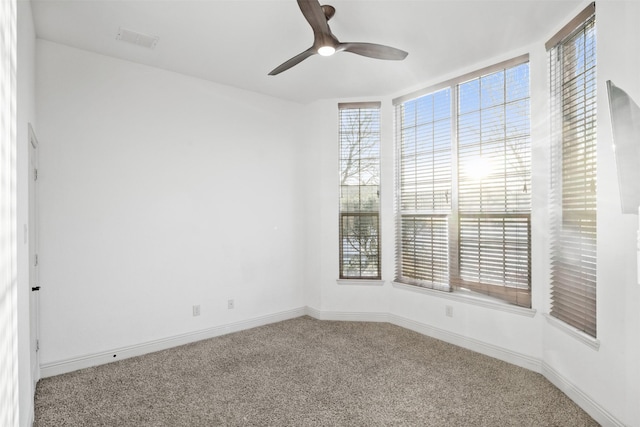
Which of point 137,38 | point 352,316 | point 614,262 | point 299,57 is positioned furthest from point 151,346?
point 614,262

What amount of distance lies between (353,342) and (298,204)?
1.87 metres

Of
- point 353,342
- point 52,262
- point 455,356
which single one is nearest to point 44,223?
point 52,262

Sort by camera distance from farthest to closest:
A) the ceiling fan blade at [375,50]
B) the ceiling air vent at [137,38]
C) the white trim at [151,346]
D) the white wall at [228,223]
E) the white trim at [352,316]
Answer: the white trim at [352,316]
the white trim at [151,346]
the ceiling air vent at [137,38]
the ceiling fan blade at [375,50]
the white wall at [228,223]

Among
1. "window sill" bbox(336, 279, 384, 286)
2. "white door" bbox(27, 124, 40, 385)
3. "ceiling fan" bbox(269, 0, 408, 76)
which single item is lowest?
"window sill" bbox(336, 279, 384, 286)

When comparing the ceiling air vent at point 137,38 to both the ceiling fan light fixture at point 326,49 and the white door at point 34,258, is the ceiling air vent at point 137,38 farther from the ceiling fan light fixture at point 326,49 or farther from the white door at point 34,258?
the ceiling fan light fixture at point 326,49

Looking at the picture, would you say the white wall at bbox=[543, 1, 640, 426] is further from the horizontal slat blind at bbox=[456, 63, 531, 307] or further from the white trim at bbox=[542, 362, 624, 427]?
the horizontal slat blind at bbox=[456, 63, 531, 307]

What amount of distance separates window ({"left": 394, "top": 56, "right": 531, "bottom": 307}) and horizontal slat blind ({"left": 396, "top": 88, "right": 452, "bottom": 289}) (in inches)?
0.4

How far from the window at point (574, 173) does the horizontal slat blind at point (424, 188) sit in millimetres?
1076

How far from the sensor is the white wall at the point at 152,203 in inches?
119

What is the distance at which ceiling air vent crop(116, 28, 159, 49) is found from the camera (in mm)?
2842

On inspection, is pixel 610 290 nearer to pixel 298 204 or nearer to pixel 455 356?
pixel 455 356

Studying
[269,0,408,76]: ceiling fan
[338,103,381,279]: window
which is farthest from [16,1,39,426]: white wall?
[338,103,381,279]: window

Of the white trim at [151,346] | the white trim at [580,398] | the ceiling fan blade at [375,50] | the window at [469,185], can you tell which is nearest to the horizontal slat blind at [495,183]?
the window at [469,185]

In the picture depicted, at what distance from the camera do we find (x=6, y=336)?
1240mm
